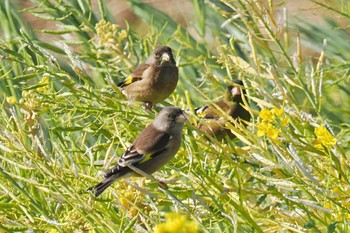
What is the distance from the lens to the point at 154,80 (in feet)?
12.0

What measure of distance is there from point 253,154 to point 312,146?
13 centimetres

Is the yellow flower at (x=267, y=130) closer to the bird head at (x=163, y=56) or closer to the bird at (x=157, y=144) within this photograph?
the bird at (x=157, y=144)

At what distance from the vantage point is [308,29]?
13.9 feet

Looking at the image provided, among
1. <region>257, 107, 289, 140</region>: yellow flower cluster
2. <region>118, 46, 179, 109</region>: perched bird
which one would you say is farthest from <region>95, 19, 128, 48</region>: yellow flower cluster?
<region>257, 107, 289, 140</region>: yellow flower cluster

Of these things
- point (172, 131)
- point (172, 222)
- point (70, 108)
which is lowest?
point (172, 131)

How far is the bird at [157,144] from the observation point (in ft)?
8.32

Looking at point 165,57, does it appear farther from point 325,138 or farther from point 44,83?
point 325,138

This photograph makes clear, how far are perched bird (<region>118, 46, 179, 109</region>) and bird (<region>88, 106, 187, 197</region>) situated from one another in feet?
2.08

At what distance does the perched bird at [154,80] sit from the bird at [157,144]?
0.63 m

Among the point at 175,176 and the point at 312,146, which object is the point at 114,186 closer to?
the point at 175,176

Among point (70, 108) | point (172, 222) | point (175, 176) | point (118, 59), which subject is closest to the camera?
point (172, 222)

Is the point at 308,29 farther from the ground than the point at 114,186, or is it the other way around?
the point at 114,186

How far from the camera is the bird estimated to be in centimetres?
254

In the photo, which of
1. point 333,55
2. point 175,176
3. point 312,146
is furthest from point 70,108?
point 333,55
